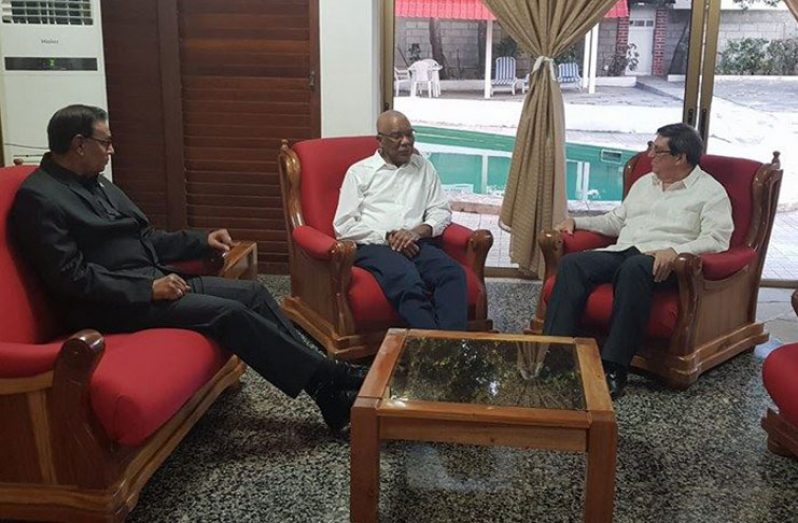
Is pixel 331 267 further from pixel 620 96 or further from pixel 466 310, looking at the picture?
pixel 620 96

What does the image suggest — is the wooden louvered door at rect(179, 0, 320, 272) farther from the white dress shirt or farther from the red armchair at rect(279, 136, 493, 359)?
the white dress shirt

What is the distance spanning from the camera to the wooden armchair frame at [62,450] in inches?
76.7

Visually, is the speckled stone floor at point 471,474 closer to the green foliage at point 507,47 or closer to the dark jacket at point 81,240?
the dark jacket at point 81,240

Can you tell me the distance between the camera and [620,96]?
17.1 feet

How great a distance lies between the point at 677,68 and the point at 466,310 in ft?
7.60

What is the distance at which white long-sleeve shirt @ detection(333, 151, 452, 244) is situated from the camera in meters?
3.36

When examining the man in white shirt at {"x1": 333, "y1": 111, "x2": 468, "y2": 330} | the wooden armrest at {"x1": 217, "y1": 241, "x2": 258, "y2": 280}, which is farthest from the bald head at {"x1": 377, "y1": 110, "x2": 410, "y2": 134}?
the wooden armrest at {"x1": 217, "y1": 241, "x2": 258, "y2": 280}

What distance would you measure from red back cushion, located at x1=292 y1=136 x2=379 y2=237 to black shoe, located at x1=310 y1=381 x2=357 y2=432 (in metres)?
1.07

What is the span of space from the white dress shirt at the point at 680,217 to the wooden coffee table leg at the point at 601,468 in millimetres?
1293

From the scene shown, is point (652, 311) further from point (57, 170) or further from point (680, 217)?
point (57, 170)

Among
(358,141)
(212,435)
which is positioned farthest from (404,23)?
(212,435)

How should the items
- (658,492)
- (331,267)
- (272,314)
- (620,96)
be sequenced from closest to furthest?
(658,492) → (272,314) → (331,267) → (620,96)

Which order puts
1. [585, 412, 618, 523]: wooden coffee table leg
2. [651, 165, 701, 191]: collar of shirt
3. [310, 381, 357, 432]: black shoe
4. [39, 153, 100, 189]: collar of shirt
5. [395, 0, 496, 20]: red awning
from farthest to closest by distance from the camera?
[395, 0, 496, 20]: red awning → [651, 165, 701, 191]: collar of shirt → [310, 381, 357, 432]: black shoe → [39, 153, 100, 189]: collar of shirt → [585, 412, 618, 523]: wooden coffee table leg

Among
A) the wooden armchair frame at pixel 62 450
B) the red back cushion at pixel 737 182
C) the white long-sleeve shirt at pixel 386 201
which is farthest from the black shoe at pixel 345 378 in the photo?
the red back cushion at pixel 737 182
